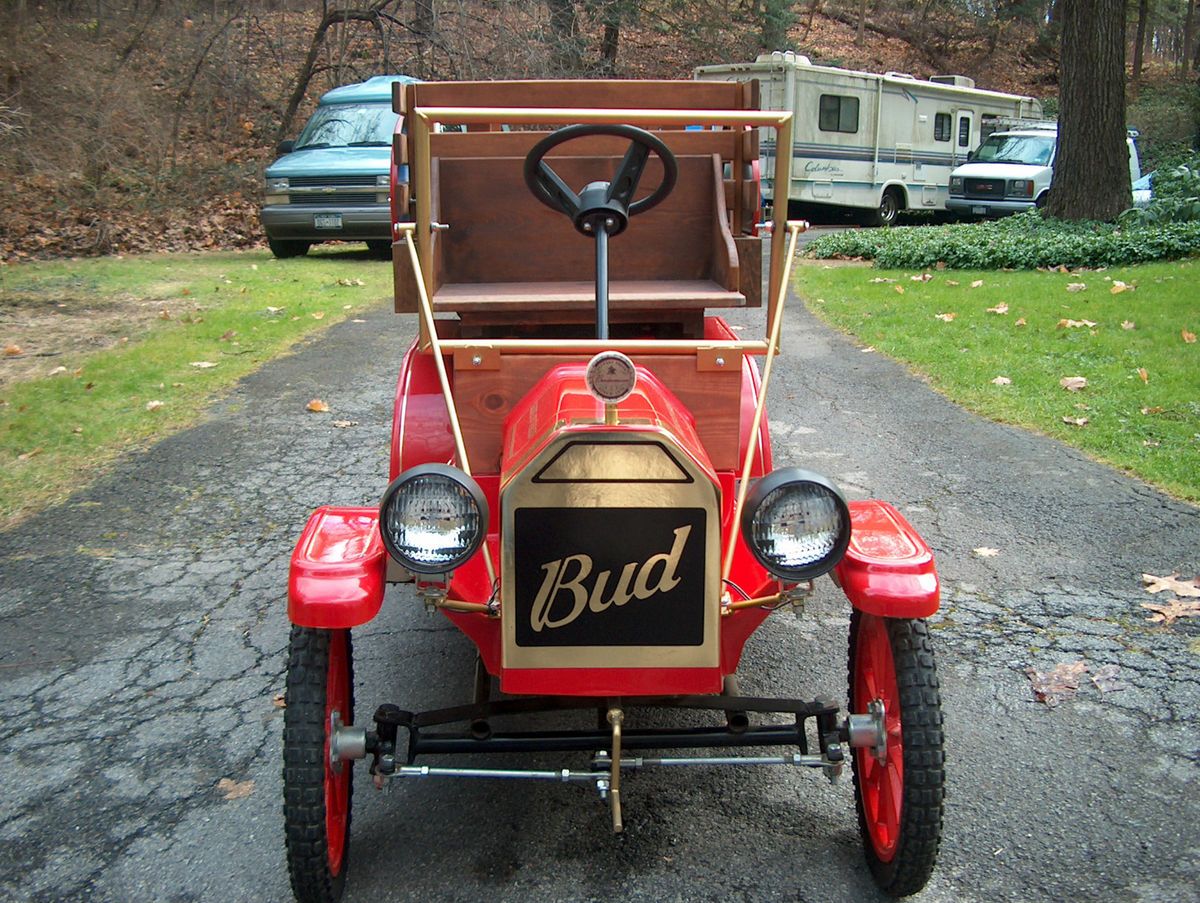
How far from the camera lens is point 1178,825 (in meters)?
2.92

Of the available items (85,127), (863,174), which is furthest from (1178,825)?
(863,174)

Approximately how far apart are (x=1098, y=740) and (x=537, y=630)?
6.32ft

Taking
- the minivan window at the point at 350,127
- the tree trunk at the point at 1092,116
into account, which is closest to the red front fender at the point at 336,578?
the minivan window at the point at 350,127

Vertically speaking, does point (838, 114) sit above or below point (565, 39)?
below

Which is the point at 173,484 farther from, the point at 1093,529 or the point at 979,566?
the point at 1093,529

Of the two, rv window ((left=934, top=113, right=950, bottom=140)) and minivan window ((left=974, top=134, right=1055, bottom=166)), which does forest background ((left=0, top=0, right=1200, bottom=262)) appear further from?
minivan window ((left=974, top=134, right=1055, bottom=166))

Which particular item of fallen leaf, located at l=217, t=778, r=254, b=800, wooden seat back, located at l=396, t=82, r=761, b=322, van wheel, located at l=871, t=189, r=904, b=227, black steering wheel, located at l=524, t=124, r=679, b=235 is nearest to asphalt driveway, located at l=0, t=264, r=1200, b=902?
fallen leaf, located at l=217, t=778, r=254, b=800

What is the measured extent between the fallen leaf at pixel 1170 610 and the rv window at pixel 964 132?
2117 centimetres

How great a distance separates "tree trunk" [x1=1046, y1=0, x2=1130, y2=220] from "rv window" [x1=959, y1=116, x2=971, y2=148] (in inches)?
373

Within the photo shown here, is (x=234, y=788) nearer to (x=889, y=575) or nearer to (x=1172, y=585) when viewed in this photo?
(x=889, y=575)

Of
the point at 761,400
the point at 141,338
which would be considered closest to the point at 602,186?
the point at 761,400

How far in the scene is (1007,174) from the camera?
19.6m

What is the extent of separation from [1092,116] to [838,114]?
24.8ft

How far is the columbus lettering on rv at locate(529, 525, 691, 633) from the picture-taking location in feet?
8.12
